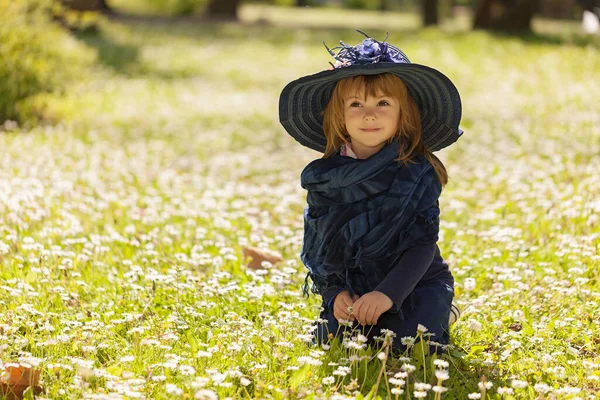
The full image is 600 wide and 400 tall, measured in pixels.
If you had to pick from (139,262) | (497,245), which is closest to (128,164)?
(139,262)

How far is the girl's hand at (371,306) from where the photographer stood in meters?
3.51

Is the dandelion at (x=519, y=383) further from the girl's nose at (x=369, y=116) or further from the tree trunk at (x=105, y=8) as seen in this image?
the tree trunk at (x=105, y=8)

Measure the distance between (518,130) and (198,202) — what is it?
18.3ft

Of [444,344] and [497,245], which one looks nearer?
[444,344]

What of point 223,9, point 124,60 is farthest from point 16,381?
point 223,9

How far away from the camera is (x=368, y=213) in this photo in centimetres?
370

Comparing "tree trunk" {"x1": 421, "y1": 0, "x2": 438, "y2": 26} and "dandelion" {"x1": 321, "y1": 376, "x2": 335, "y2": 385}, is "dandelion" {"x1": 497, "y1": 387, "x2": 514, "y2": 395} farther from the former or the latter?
"tree trunk" {"x1": 421, "y1": 0, "x2": 438, "y2": 26}

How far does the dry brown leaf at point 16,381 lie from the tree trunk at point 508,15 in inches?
872

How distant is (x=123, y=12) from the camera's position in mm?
35562

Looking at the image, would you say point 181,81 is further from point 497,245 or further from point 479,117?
point 497,245

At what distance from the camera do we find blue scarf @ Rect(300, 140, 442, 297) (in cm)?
365

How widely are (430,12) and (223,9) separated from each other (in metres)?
9.48

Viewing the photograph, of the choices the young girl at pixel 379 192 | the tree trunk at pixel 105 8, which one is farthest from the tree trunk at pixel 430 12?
the young girl at pixel 379 192

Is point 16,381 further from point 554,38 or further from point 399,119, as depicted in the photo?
point 554,38
